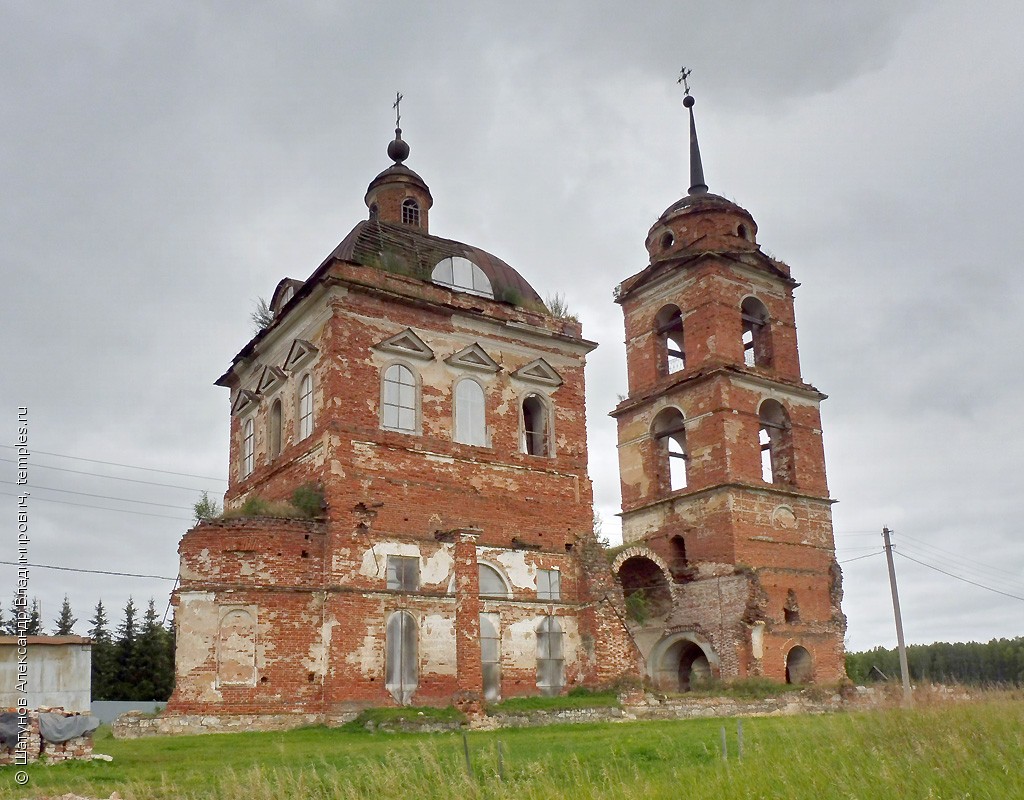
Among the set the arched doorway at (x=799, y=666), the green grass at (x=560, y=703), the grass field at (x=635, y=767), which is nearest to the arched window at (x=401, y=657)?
the green grass at (x=560, y=703)

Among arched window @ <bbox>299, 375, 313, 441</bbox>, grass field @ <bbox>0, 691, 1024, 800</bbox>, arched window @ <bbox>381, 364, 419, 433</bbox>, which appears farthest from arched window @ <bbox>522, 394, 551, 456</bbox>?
grass field @ <bbox>0, 691, 1024, 800</bbox>

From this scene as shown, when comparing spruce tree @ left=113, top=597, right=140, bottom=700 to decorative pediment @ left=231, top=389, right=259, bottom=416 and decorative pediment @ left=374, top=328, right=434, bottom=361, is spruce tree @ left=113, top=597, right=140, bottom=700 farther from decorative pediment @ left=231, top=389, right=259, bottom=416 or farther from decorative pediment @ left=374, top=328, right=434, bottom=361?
decorative pediment @ left=374, top=328, right=434, bottom=361

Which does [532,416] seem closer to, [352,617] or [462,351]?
[462,351]

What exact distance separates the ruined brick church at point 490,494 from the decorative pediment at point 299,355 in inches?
3.1

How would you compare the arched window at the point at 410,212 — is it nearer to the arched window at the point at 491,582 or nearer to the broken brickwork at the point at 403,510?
the broken brickwork at the point at 403,510

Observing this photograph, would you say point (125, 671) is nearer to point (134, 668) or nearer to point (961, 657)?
point (134, 668)

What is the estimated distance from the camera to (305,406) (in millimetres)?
21688

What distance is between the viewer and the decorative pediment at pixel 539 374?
76.3 ft

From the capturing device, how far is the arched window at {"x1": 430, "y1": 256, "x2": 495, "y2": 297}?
23.6m

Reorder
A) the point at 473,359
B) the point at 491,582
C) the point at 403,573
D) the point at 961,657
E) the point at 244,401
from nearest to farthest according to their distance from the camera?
the point at 403,573 < the point at 491,582 < the point at 473,359 < the point at 244,401 < the point at 961,657

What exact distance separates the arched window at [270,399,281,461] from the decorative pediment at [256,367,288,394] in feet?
1.31

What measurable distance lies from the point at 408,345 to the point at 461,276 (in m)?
3.06

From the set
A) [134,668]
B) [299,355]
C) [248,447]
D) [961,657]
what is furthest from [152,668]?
[961,657]

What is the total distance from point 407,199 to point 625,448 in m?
10.7
